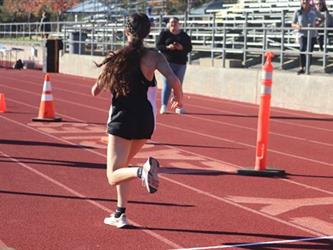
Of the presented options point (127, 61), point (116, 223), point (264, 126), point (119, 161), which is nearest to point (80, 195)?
point (116, 223)

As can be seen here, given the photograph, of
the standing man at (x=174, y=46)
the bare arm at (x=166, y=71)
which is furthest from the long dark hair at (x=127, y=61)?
the standing man at (x=174, y=46)

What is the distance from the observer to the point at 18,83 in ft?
81.4

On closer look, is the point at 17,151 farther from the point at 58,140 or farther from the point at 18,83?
the point at 18,83

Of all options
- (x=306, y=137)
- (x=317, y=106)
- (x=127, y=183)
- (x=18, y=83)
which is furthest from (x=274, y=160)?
(x=18, y=83)

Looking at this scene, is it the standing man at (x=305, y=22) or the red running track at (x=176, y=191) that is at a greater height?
the standing man at (x=305, y=22)

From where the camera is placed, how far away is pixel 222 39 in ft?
79.5

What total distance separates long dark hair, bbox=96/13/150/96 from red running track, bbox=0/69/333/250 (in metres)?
1.20

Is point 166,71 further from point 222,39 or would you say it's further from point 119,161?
point 222,39

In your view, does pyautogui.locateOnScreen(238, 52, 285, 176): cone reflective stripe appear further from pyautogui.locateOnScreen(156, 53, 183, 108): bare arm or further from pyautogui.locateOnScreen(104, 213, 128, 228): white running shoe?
pyautogui.locateOnScreen(104, 213, 128, 228): white running shoe

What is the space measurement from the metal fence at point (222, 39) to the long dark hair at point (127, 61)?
1135cm

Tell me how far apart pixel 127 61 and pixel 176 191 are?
85.3 inches

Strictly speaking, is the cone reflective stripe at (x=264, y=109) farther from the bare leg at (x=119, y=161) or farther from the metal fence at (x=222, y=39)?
the metal fence at (x=222, y=39)

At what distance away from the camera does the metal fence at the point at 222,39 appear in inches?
760

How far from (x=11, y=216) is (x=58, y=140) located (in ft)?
16.2
